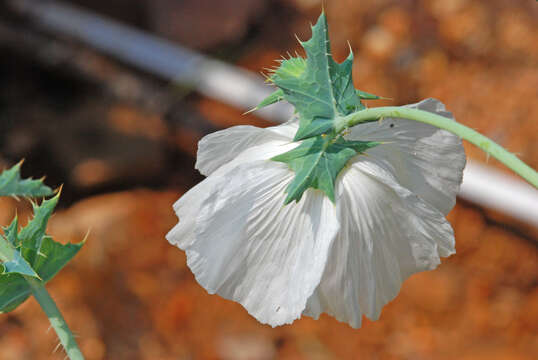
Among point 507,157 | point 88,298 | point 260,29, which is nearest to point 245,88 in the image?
point 260,29

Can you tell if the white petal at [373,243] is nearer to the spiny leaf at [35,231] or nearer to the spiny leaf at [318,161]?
the spiny leaf at [318,161]

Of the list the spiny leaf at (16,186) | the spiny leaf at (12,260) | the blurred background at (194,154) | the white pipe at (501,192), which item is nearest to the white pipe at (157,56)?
the blurred background at (194,154)

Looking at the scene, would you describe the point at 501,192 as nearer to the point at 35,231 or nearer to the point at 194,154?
the point at 194,154

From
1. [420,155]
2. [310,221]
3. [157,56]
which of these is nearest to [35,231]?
[310,221]

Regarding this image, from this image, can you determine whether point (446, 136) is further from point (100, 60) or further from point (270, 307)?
point (100, 60)

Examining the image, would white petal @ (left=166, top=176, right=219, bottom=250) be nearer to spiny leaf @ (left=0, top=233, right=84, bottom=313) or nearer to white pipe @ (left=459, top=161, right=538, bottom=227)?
spiny leaf @ (left=0, top=233, right=84, bottom=313)
